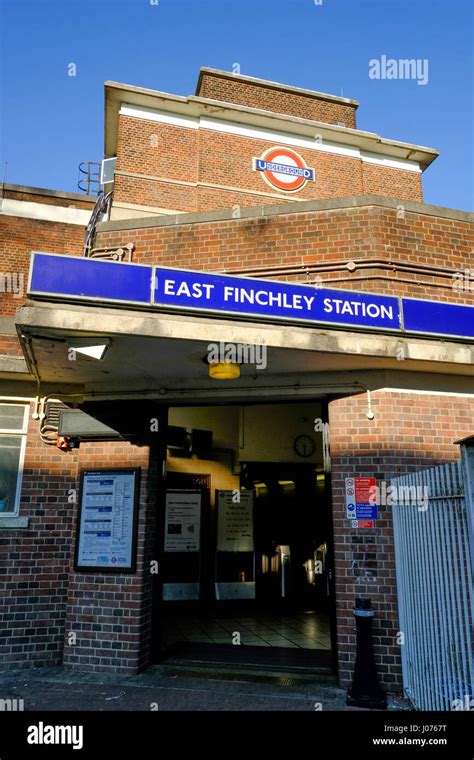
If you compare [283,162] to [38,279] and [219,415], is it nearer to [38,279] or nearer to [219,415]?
[219,415]

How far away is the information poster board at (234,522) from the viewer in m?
10.7

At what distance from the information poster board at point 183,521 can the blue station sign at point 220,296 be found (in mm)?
5976

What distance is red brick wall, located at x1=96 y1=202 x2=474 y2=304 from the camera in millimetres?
6613

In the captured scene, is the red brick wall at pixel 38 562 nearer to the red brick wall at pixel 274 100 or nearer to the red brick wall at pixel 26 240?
the red brick wall at pixel 26 240

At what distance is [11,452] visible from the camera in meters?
7.14

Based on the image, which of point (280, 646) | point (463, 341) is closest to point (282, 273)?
point (463, 341)

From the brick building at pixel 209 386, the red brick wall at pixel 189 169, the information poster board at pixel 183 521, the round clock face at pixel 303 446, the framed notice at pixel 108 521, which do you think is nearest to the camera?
the brick building at pixel 209 386

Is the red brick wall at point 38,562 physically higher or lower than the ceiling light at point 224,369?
lower

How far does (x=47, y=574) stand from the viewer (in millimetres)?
6816

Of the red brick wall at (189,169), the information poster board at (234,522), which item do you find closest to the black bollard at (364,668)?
the information poster board at (234,522)

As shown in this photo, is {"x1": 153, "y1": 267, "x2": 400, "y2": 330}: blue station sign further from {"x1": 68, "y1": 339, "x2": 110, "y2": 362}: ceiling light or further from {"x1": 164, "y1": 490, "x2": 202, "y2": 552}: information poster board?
{"x1": 164, "y1": 490, "x2": 202, "y2": 552}: information poster board

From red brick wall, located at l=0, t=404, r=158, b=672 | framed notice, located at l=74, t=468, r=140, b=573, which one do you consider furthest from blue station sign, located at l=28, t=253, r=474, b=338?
framed notice, located at l=74, t=468, r=140, b=573

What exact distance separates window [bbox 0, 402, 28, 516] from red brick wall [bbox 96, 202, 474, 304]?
8.89 ft
